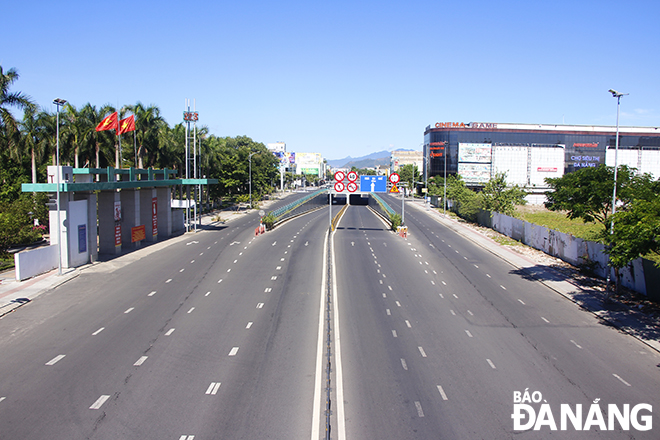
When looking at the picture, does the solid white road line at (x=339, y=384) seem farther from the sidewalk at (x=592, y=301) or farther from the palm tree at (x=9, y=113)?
the palm tree at (x=9, y=113)

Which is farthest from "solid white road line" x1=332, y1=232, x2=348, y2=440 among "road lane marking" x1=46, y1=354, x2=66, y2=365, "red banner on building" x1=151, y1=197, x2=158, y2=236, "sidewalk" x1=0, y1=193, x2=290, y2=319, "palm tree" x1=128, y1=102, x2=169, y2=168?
"palm tree" x1=128, y1=102, x2=169, y2=168

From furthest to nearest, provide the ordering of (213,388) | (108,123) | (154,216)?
(154,216)
(108,123)
(213,388)

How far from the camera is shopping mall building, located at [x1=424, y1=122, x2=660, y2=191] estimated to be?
127 m

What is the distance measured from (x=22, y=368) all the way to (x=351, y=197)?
337 ft

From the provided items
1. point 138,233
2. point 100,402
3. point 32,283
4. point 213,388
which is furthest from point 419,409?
point 138,233

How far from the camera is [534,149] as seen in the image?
127500 millimetres

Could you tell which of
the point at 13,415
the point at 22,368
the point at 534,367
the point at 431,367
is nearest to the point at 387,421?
the point at 431,367

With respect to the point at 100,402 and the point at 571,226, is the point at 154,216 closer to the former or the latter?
the point at 100,402

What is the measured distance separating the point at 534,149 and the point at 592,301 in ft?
375

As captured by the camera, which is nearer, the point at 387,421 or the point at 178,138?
the point at 387,421

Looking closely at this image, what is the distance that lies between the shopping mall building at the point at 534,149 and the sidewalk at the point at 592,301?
92702mm

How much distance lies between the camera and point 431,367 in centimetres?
1466

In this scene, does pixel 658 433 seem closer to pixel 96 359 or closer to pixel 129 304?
pixel 96 359

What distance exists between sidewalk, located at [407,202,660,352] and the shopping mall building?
92.7 meters
